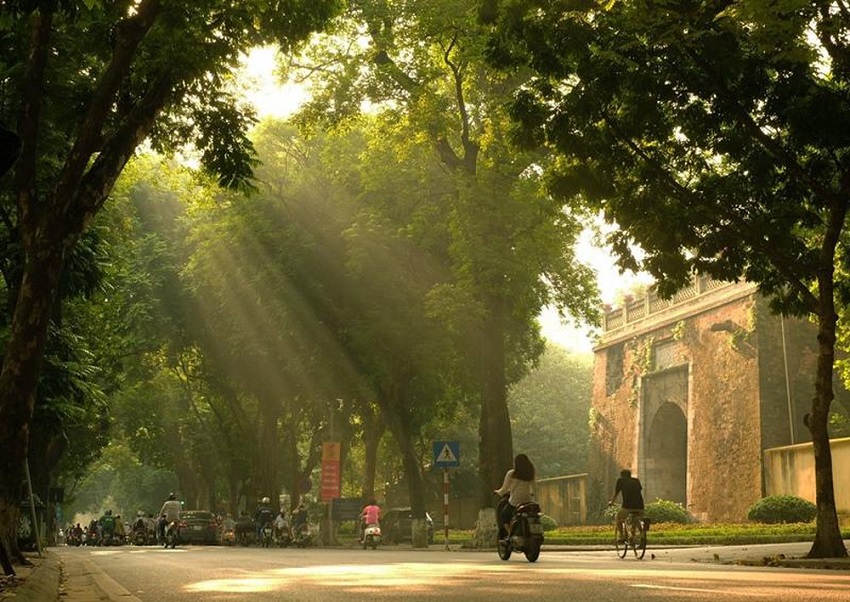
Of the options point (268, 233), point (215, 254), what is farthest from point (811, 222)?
point (215, 254)

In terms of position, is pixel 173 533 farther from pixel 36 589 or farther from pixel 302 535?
pixel 36 589

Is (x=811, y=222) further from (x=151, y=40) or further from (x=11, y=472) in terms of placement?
(x=11, y=472)

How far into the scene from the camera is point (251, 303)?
36875mm

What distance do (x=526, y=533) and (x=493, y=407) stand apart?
10018 mm

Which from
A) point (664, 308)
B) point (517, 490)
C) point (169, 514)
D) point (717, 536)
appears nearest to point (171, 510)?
point (169, 514)

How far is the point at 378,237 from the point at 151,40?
57.5ft

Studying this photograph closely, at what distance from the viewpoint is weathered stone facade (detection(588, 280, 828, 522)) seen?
36.0 m

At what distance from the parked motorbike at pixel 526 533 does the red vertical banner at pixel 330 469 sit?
20.2m

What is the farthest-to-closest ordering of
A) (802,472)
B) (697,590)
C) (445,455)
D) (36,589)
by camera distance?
(802,472)
(445,455)
(36,589)
(697,590)

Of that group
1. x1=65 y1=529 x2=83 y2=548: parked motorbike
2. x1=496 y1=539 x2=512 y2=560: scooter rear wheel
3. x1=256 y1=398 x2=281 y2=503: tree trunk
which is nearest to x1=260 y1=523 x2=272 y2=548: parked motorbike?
x1=256 y1=398 x2=281 y2=503: tree trunk

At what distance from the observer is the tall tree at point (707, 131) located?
1522 centimetres

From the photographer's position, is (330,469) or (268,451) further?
(268,451)

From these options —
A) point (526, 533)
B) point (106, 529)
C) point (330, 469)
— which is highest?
point (330, 469)

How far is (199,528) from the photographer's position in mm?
41656
